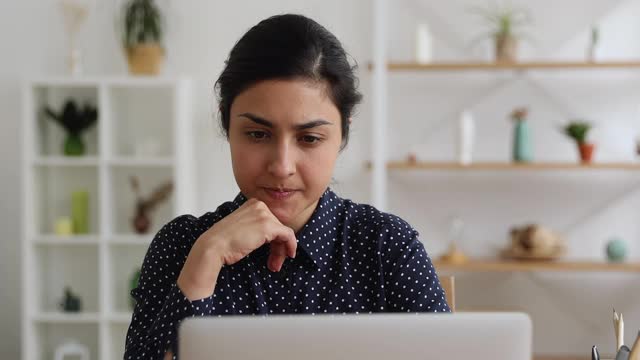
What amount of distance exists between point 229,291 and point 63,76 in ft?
9.94

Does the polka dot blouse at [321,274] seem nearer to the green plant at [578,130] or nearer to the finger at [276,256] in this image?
the finger at [276,256]

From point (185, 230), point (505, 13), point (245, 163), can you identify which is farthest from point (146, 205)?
point (245, 163)

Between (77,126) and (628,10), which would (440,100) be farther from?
(77,126)

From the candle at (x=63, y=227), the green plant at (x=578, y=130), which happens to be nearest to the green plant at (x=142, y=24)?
the candle at (x=63, y=227)

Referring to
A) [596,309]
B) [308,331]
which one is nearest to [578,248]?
[596,309]

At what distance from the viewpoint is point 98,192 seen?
4.39 m

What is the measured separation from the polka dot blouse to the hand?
8 centimetres

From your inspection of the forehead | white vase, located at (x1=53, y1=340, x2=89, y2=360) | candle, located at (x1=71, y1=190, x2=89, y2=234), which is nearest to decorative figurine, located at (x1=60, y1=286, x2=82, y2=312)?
white vase, located at (x1=53, y1=340, x2=89, y2=360)

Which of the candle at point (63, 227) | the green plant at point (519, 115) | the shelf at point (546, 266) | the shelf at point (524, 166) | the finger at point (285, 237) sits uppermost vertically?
the green plant at point (519, 115)

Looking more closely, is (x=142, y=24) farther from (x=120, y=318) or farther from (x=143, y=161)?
(x=120, y=318)

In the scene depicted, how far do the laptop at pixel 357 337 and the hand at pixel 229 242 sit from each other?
477mm

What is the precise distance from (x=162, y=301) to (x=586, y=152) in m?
2.93

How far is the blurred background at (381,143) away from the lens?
4234mm

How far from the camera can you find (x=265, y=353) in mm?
866
